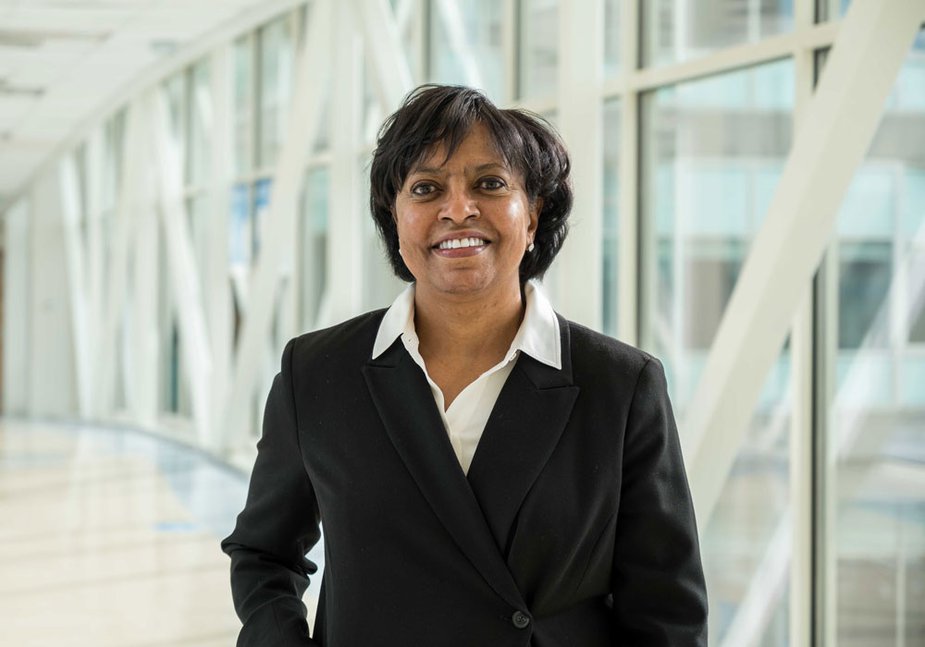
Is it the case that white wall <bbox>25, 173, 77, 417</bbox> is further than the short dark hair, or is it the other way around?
white wall <bbox>25, 173, 77, 417</bbox>

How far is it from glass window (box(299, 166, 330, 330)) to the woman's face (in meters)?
10.6

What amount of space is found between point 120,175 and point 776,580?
15685 millimetres

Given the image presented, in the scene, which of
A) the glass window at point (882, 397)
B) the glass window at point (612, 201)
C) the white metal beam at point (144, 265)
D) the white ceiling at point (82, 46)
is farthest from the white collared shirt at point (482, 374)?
the white metal beam at point (144, 265)

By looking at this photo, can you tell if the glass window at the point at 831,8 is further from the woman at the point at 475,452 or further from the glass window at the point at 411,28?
the glass window at the point at 411,28

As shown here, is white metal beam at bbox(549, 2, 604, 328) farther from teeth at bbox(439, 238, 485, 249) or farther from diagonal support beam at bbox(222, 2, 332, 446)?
diagonal support beam at bbox(222, 2, 332, 446)

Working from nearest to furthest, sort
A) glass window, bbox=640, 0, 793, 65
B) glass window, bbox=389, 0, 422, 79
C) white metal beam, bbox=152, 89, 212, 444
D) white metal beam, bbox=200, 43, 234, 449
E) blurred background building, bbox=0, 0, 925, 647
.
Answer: blurred background building, bbox=0, 0, 925, 647, glass window, bbox=640, 0, 793, 65, glass window, bbox=389, 0, 422, 79, white metal beam, bbox=200, 43, 234, 449, white metal beam, bbox=152, 89, 212, 444

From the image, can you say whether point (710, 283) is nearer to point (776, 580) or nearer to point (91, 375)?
point (776, 580)

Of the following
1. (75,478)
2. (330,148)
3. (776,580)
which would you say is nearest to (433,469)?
(776,580)

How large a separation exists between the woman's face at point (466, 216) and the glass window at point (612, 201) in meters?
4.86

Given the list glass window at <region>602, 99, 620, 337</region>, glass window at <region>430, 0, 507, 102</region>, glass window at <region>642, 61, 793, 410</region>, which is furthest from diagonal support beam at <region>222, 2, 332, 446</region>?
glass window at <region>642, 61, 793, 410</region>

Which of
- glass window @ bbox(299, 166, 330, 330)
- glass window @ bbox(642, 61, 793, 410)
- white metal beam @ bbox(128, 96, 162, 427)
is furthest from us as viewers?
white metal beam @ bbox(128, 96, 162, 427)

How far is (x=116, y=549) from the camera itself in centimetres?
871

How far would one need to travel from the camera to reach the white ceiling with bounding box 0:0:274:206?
11.9 meters

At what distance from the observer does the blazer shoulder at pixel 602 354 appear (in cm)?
198
